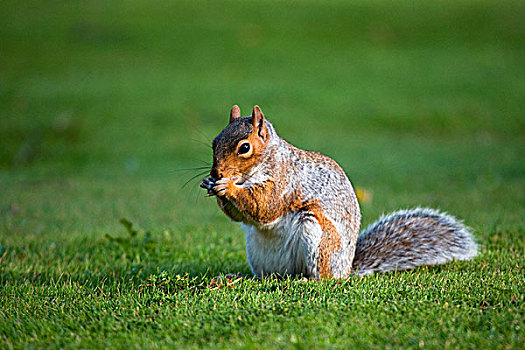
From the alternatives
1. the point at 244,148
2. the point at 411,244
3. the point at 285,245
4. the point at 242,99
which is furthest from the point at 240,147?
the point at 242,99

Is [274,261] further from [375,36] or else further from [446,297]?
[375,36]

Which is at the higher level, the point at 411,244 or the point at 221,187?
the point at 221,187

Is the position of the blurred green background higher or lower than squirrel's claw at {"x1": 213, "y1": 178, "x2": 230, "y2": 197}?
higher

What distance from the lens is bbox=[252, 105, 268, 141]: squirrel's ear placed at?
3593 millimetres

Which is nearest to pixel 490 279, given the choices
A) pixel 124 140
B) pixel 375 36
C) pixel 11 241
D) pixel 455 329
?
pixel 455 329

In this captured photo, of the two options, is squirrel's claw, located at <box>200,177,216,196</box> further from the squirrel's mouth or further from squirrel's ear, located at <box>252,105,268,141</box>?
squirrel's ear, located at <box>252,105,268,141</box>

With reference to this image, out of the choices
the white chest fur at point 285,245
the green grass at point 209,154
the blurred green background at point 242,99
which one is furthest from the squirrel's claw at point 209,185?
the blurred green background at point 242,99

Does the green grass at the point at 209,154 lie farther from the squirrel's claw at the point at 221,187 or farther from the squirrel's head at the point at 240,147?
the squirrel's head at the point at 240,147

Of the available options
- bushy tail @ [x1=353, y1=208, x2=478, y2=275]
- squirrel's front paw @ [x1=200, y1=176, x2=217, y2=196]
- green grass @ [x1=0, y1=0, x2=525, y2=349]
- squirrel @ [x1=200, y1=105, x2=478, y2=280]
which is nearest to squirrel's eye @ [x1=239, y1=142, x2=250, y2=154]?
squirrel @ [x1=200, y1=105, x2=478, y2=280]

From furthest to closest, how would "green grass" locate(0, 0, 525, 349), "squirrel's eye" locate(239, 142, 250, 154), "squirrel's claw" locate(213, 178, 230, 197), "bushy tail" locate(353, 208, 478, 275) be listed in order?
"bushy tail" locate(353, 208, 478, 275) → "squirrel's eye" locate(239, 142, 250, 154) → "squirrel's claw" locate(213, 178, 230, 197) → "green grass" locate(0, 0, 525, 349)

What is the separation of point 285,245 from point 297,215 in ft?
0.71

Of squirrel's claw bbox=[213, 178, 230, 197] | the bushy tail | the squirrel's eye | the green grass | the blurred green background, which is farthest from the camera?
the blurred green background

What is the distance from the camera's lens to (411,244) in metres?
4.03

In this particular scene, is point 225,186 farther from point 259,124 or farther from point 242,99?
point 242,99
